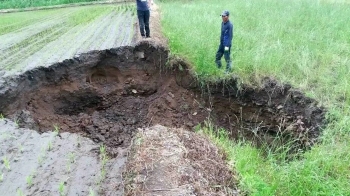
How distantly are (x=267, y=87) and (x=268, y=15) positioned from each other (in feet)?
18.7

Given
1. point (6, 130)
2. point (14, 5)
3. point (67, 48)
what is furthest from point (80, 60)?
point (14, 5)

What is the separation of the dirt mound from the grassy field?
12.6 inches

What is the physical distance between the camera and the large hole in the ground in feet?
21.0

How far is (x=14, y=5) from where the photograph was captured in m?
23.0

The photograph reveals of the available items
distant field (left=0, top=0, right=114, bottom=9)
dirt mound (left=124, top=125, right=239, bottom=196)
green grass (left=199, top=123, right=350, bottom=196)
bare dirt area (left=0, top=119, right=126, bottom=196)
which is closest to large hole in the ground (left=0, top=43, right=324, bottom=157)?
green grass (left=199, top=123, right=350, bottom=196)

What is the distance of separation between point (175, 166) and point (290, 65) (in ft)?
13.7

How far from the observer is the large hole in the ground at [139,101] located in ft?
21.0

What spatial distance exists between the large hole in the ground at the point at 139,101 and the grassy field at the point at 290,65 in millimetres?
328

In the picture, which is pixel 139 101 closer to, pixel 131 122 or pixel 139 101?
pixel 139 101

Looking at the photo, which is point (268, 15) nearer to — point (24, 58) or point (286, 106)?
point (286, 106)

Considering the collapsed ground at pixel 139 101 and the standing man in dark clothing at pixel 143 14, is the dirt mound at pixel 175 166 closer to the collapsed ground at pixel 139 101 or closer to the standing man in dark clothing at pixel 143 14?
the collapsed ground at pixel 139 101

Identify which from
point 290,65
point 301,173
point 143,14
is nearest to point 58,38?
point 143,14

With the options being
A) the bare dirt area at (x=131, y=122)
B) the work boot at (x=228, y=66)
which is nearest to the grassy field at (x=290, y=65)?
the work boot at (x=228, y=66)

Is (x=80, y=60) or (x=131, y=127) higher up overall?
(x=80, y=60)
